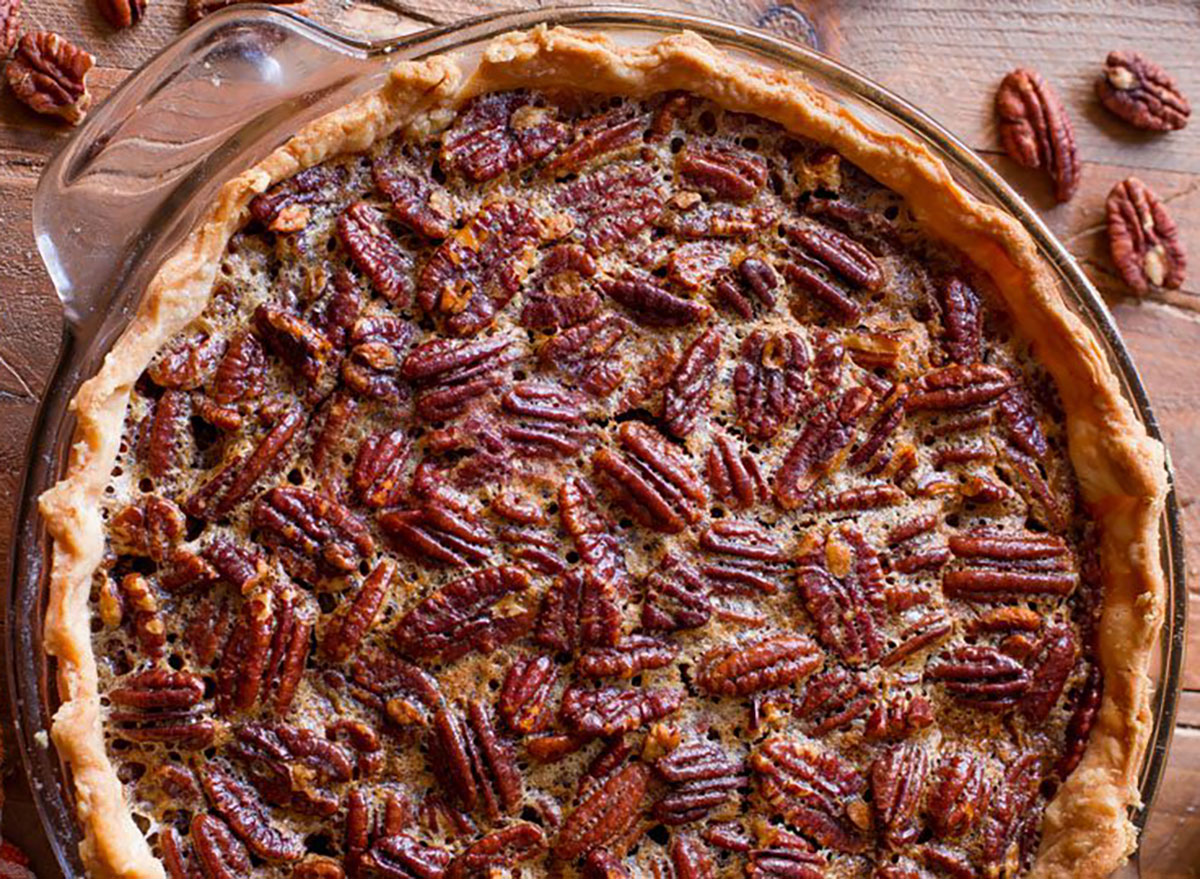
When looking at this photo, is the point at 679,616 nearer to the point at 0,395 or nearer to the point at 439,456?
the point at 439,456

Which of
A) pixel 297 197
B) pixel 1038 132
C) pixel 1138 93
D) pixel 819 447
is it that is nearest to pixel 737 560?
pixel 819 447

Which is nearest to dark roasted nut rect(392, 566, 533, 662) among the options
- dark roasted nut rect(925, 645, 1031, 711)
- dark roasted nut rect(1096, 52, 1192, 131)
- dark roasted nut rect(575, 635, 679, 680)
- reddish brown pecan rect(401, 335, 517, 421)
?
dark roasted nut rect(575, 635, 679, 680)

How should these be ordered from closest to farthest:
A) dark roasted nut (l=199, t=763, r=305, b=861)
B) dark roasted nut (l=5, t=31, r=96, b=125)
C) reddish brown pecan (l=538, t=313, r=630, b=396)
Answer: dark roasted nut (l=199, t=763, r=305, b=861) → reddish brown pecan (l=538, t=313, r=630, b=396) → dark roasted nut (l=5, t=31, r=96, b=125)

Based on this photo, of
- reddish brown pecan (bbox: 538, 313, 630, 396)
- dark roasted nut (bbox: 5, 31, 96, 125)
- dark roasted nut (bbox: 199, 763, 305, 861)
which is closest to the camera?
dark roasted nut (bbox: 199, 763, 305, 861)

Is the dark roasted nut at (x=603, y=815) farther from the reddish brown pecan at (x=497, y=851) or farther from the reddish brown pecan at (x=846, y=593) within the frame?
the reddish brown pecan at (x=846, y=593)

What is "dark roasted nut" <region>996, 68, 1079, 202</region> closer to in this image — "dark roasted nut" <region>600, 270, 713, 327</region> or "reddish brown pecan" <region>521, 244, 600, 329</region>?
"dark roasted nut" <region>600, 270, 713, 327</region>

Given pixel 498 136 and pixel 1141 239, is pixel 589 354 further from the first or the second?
pixel 1141 239

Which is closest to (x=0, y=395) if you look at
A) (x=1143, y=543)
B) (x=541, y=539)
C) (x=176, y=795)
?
(x=176, y=795)
